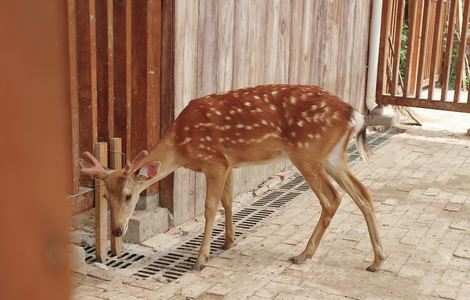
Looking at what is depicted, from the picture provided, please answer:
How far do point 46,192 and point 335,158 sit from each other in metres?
3.53

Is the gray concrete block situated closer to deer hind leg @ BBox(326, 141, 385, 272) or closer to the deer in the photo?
the deer

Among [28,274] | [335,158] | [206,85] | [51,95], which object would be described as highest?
[51,95]

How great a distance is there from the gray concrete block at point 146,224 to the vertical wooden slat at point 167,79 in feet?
0.38

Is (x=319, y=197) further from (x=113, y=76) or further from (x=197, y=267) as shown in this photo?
(x=113, y=76)

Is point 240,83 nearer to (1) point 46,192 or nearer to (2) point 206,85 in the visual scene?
(2) point 206,85

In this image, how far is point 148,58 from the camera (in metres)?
4.42

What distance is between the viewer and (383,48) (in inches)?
366

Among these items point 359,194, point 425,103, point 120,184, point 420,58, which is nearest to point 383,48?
point 420,58

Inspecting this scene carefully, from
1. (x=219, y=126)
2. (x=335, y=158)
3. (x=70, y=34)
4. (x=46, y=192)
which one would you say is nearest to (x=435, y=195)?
(x=335, y=158)

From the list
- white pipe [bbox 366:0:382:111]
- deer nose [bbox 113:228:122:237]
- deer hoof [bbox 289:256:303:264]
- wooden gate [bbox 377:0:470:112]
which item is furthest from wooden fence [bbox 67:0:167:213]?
wooden gate [bbox 377:0:470:112]

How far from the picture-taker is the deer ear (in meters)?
3.94

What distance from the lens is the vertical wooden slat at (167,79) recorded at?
4543 millimetres

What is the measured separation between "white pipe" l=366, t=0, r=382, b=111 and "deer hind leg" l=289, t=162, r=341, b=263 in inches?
209

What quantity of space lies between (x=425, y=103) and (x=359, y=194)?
5.33 meters
